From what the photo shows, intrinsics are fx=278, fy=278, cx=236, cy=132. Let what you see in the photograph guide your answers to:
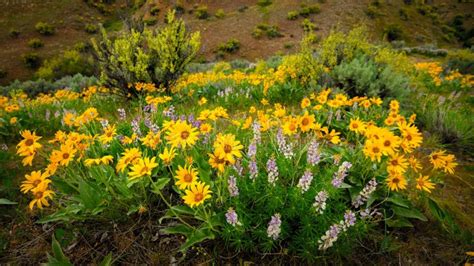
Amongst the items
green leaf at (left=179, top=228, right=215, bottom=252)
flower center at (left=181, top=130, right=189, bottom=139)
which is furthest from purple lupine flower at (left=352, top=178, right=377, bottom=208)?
flower center at (left=181, top=130, right=189, bottom=139)

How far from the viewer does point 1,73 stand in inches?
941

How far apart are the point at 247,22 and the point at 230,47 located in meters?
6.64

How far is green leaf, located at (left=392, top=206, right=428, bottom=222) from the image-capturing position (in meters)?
2.06

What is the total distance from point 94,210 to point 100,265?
382 mm

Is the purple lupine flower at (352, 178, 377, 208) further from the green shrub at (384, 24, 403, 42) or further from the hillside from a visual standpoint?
the green shrub at (384, 24, 403, 42)

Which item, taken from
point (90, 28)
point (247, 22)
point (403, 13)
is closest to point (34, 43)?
point (90, 28)

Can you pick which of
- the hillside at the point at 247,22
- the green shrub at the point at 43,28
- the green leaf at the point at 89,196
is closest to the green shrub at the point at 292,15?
the hillside at the point at 247,22

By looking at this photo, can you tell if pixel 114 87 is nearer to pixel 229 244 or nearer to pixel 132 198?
pixel 132 198

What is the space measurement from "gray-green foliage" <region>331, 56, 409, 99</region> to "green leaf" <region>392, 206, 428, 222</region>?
2.72m

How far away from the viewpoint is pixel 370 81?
455cm

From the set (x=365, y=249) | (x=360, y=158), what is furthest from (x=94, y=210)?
(x=360, y=158)

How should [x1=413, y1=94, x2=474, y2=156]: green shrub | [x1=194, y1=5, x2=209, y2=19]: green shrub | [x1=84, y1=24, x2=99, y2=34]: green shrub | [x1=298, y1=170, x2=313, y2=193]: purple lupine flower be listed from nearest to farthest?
[x1=298, y1=170, x2=313, y2=193]: purple lupine flower → [x1=413, y1=94, x2=474, y2=156]: green shrub → [x1=84, y1=24, x2=99, y2=34]: green shrub → [x1=194, y1=5, x2=209, y2=19]: green shrub

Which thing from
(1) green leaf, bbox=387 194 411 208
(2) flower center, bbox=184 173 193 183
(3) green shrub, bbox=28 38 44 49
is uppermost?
(2) flower center, bbox=184 173 193 183

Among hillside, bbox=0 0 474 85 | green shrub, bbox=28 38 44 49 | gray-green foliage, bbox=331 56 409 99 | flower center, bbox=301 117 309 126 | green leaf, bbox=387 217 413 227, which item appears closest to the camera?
flower center, bbox=301 117 309 126
